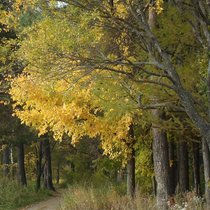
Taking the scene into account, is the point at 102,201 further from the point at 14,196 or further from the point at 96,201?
the point at 14,196

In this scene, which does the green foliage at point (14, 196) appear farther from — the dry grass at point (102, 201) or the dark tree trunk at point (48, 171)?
the dry grass at point (102, 201)

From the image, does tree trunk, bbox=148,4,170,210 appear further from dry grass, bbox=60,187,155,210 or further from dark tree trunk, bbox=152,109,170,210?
dry grass, bbox=60,187,155,210

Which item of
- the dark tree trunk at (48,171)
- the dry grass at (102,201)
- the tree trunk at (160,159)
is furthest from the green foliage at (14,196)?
the tree trunk at (160,159)

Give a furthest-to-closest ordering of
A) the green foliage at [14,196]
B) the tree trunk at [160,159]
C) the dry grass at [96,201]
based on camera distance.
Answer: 1. the green foliage at [14,196]
2. the dry grass at [96,201]
3. the tree trunk at [160,159]

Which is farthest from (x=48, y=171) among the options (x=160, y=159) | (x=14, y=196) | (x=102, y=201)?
(x=160, y=159)

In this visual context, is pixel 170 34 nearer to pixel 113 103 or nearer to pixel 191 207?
pixel 113 103

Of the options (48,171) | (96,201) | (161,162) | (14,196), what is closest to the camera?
(161,162)

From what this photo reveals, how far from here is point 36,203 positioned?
2245 cm

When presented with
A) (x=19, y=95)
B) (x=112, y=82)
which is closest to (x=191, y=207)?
(x=112, y=82)

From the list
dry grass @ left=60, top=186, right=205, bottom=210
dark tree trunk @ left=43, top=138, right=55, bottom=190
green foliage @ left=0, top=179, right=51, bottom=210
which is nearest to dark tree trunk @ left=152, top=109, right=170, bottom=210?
dry grass @ left=60, top=186, right=205, bottom=210

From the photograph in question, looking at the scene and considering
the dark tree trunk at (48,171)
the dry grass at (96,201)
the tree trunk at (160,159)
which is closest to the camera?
the tree trunk at (160,159)

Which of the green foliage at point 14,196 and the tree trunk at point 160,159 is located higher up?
the tree trunk at point 160,159

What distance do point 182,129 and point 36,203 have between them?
13.6m

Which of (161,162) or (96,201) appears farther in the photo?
(96,201)
